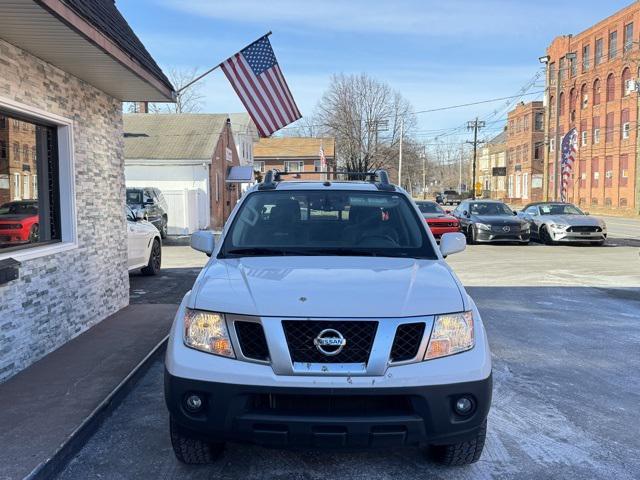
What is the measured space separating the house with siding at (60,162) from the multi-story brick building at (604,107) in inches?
1586

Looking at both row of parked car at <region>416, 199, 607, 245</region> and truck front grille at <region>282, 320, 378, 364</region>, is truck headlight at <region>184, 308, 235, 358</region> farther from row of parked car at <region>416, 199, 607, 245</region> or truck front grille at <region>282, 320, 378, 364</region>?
row of parked car at <region>416, 199, 607, 245</region>

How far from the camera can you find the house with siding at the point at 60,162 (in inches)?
195

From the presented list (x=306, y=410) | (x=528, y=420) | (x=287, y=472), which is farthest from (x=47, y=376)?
(x=528, y=420)

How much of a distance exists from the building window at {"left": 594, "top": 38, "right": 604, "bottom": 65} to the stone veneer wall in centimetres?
5297

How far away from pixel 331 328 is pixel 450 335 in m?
0.68

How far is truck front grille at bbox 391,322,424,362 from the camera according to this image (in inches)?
122

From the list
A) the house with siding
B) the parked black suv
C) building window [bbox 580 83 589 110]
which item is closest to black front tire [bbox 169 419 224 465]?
the house with siding

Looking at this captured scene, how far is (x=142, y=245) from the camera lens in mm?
11227

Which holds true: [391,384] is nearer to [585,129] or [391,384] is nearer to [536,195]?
[585,129]

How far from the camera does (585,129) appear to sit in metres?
54.6

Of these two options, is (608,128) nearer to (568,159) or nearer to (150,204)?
(568,159)

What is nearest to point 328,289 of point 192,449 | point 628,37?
point 192,449

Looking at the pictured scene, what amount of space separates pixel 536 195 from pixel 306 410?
6828 cm

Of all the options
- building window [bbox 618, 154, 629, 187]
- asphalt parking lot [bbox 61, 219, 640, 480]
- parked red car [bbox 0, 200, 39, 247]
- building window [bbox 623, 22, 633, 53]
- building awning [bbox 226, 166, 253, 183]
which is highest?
building window [bbox 623, 22, 633, 53]
